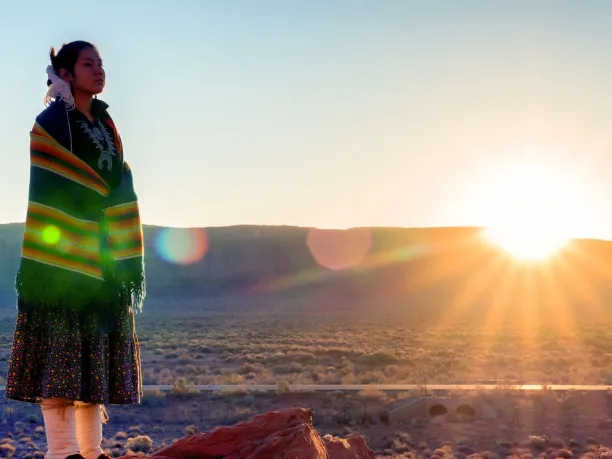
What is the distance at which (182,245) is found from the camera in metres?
106

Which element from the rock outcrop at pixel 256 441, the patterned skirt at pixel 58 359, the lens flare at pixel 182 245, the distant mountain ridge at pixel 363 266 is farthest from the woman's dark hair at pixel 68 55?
the lens flare at pixel 182 245

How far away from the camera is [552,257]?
96125 mm

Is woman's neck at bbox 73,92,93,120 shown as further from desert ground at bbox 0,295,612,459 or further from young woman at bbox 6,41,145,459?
desert ground at bbox 0,295,612,459

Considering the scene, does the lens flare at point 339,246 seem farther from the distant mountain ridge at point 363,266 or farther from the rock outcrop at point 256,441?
the rock outcrop at point 256,441

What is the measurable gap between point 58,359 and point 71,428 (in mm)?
348

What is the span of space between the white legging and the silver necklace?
121 centimetres

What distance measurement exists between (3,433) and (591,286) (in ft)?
266

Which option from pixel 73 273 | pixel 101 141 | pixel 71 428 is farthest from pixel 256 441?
pixel 101 141

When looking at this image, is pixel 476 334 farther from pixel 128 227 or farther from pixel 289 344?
pixel 128 227

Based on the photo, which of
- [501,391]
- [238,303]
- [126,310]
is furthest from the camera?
[238,303]

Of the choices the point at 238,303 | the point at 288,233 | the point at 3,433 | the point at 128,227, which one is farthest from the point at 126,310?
the point at 288,233

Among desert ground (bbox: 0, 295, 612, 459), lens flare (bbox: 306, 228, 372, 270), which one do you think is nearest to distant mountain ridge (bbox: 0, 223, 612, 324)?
lens flare (bbox: 306, 228, 372, 270)

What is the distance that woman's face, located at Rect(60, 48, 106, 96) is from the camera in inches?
169

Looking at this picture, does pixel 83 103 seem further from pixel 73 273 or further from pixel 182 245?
pixel 182 245
